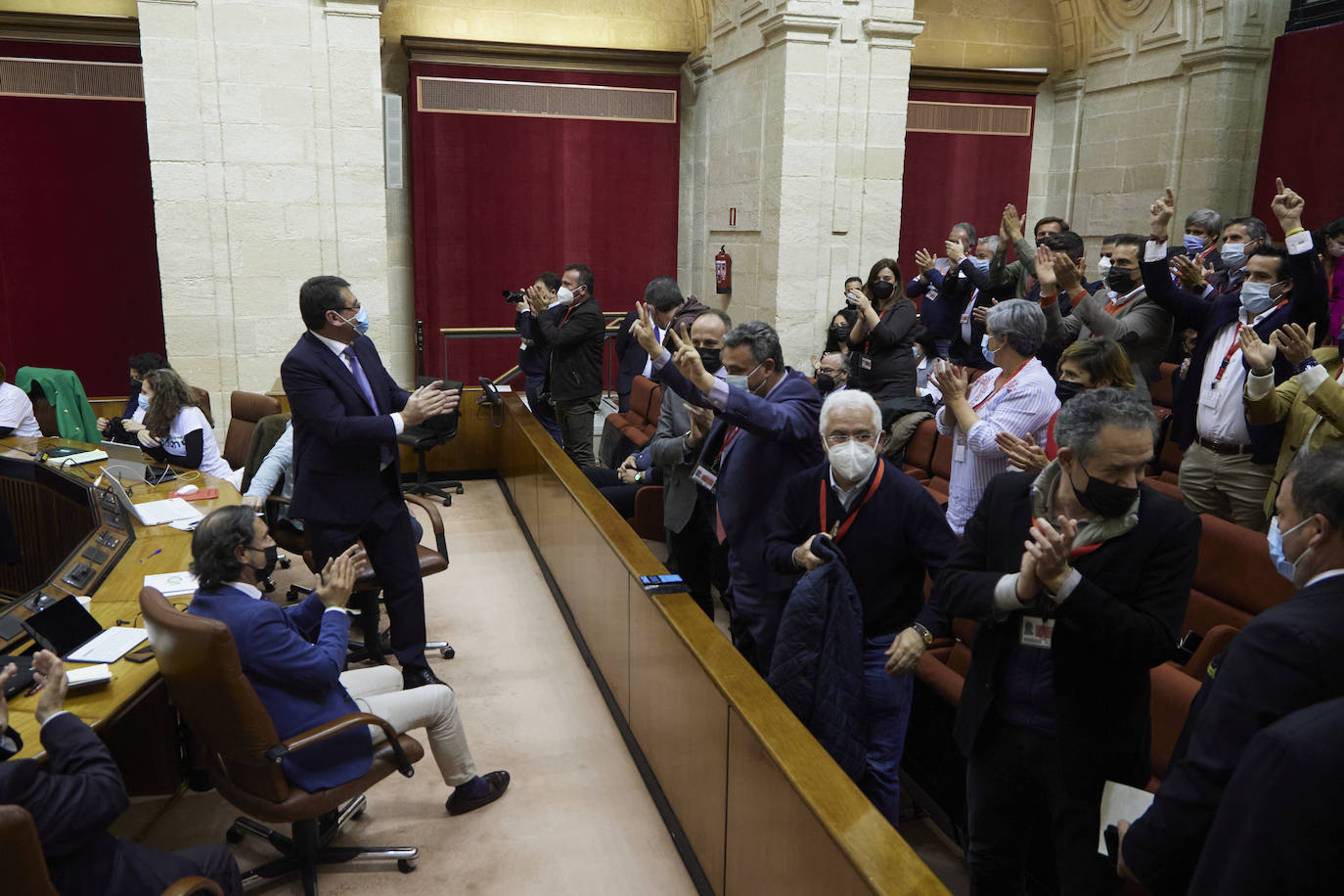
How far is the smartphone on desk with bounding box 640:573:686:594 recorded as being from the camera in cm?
366

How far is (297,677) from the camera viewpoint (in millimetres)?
2938

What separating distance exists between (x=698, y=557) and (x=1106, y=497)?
8.84ft

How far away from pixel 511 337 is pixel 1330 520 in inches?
354

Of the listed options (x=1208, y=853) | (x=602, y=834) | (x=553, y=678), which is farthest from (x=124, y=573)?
(x=1208, y=853)

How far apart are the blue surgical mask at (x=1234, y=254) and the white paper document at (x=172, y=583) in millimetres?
5437

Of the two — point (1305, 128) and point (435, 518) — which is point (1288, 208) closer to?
point (435, 518)

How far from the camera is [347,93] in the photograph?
25.1 feet

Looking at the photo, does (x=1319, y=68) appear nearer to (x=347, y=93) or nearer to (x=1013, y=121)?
(x=1013, y=121)

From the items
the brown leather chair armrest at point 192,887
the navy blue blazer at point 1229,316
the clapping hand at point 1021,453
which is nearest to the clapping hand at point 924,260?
the navy blue blazer at point 1229,316

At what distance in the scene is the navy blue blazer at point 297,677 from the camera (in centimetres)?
288

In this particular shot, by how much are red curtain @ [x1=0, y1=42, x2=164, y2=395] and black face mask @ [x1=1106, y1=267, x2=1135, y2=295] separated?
316 inches

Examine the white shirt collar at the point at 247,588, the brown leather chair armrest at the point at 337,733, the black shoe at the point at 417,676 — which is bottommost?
the black shoe at the point at 417,676

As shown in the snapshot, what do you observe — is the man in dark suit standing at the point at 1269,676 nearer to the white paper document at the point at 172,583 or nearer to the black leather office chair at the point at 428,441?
the white paper document at the point at 172,583

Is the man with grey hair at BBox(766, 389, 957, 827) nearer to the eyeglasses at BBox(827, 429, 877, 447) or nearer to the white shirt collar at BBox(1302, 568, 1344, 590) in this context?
the eyeglasses at BBox(827, 429, 877, 447)
